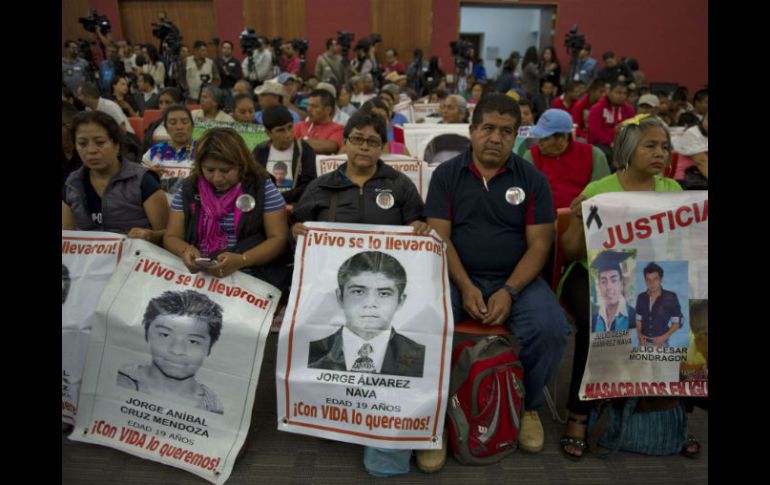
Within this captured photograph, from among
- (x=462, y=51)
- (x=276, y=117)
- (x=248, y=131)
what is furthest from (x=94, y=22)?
(x=276, y=117)

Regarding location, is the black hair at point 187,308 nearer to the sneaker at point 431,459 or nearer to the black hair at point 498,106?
the sneaker at point 431,459

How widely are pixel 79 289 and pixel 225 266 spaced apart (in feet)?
2.35

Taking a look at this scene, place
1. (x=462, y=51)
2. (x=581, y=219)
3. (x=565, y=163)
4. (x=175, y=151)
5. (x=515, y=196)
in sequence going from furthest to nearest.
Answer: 1. (x=462, y=51)
2. (x=175, y=151)
3. (x=565, y=163)
4. (x=515, y=196)
5. (x=581, y=219)

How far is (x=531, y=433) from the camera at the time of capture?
2367 mm

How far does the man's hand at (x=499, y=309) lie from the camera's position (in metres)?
2.32

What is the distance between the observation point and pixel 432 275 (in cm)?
232

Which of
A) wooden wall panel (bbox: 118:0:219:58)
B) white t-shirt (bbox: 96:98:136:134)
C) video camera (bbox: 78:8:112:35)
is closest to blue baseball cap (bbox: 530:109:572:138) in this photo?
white t-shirt (bbox: 96:98:136:134)

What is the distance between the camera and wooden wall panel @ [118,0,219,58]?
13.5 metres

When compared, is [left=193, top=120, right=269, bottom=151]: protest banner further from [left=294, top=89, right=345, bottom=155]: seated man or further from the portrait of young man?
the portrait of young man

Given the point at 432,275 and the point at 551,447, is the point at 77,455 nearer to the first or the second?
the point at 432,275

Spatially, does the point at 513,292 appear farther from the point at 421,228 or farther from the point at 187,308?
the point at 187,308

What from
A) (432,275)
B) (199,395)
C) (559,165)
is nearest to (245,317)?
(199,395)

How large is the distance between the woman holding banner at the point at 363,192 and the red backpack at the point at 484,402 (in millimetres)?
776

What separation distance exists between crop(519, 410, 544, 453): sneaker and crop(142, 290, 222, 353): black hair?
57.3 inches
